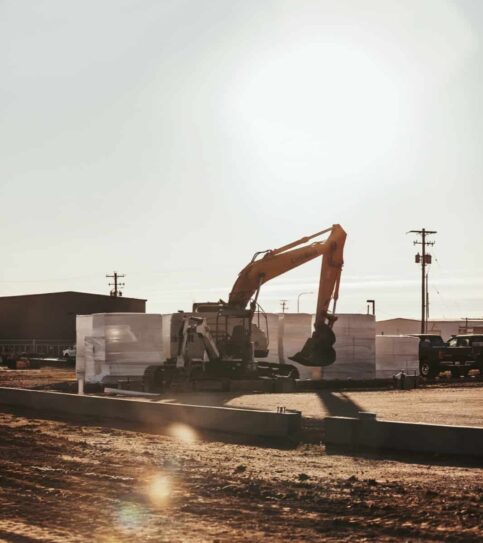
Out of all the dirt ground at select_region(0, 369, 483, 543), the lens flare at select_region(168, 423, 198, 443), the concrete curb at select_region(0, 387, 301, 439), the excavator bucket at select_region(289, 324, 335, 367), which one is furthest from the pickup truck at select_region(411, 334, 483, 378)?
the dirt ground at select_region(0, 369, 483, 543)

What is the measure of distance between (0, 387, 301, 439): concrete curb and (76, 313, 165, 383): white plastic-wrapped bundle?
24.2ft

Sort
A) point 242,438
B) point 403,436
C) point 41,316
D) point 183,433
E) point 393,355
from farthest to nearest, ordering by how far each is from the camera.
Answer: point 41,316 → point 393,355 → point 183,433 → point 242,438 → point 403,436

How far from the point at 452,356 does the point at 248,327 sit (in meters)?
16.9

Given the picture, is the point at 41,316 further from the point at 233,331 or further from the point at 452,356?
the point at 233,331

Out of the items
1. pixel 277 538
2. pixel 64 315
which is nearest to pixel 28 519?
pixel 277 538

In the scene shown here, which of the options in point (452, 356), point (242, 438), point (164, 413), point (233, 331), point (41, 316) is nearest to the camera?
point (242, 438)

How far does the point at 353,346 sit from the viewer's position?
1398 inches

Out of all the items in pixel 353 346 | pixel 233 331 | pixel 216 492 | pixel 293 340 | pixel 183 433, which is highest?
pixel 233 331

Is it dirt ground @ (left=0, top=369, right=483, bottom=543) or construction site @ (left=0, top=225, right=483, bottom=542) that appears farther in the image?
construction site @ (left=0, top=225, right=483, bottom=542)

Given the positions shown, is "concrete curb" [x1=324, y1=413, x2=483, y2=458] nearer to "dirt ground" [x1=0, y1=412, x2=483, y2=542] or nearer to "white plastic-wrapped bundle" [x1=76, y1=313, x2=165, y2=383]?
"dirt ground" [x1=0, y1=412, x2=483, y2=542]

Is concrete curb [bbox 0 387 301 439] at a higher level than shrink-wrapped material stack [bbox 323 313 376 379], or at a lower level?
lower

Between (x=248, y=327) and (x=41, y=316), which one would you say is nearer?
(x=248, y=327)

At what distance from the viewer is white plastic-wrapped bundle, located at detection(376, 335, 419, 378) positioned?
125 feet

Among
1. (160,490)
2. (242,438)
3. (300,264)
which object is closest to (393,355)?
(300,264)
